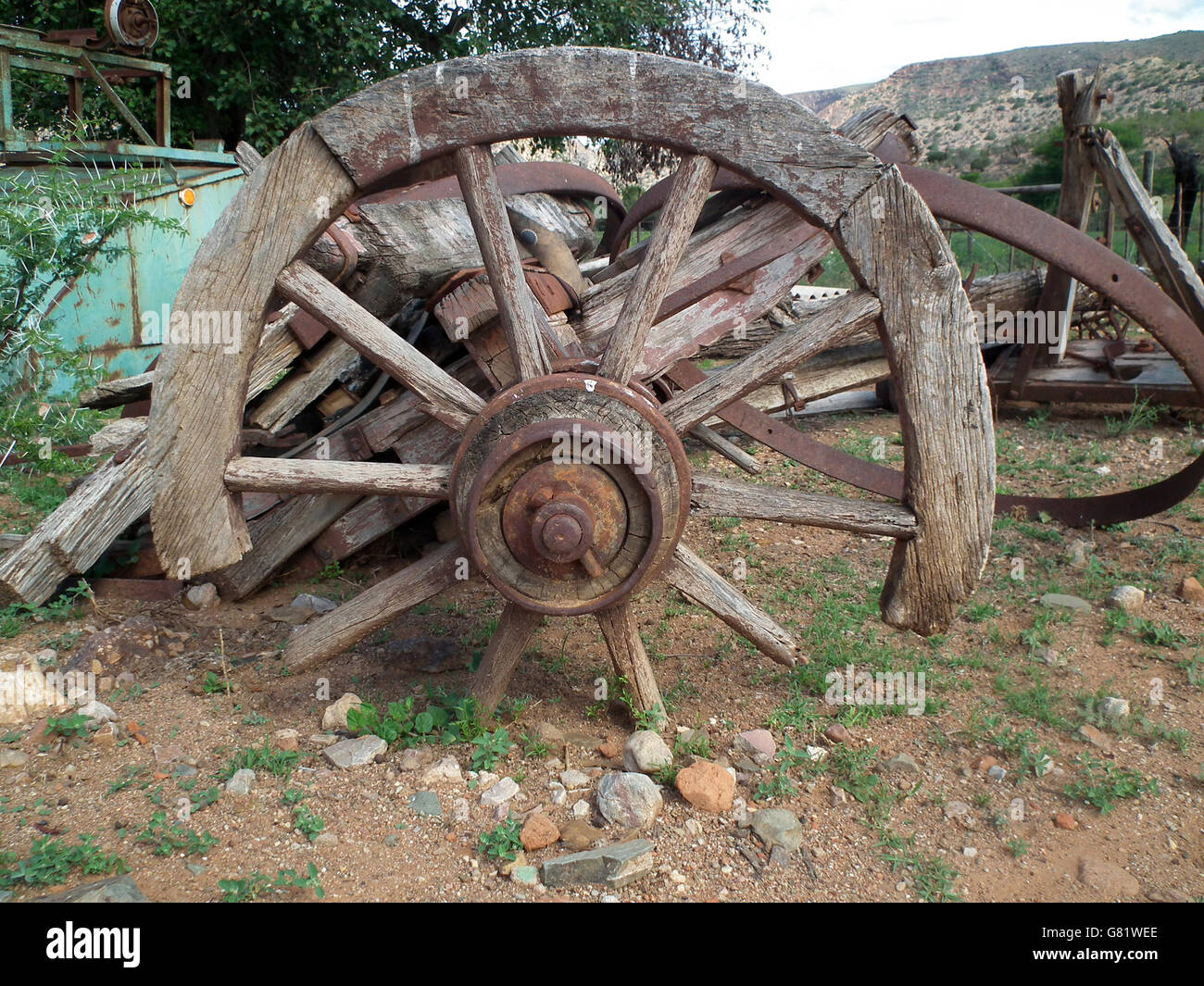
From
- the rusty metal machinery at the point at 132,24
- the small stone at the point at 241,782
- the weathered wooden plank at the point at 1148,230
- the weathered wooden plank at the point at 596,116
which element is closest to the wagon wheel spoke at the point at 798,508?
the weathered wooden plank at the point at 596,116

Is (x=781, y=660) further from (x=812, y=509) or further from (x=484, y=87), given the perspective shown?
(x=484, y=87)

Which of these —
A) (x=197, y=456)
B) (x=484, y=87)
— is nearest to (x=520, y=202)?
(x=484, y=87)

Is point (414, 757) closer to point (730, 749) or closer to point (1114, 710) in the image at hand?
point (730, 749)

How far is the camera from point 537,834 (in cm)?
208

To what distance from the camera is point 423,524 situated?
3.75m

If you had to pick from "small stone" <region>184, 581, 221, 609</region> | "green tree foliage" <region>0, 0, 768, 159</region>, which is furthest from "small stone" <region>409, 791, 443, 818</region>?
"green tree foliage" <region>0, 0, 768, 159</region>

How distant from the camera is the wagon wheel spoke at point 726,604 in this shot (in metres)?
2.45

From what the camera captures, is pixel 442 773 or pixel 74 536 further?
pixel 74 536

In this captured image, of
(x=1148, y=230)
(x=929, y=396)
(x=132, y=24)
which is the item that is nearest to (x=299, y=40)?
(x=132, y=24)

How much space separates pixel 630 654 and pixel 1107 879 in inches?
48.7

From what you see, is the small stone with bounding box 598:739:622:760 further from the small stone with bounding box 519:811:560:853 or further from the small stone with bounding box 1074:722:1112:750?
the small stone with bounding box 1074:722:1112:750

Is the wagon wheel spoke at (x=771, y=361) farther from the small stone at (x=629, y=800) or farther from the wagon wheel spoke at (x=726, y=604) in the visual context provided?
the small stone at (x=629, y=800)

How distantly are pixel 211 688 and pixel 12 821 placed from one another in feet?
2.20

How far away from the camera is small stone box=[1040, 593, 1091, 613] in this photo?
133 inches
